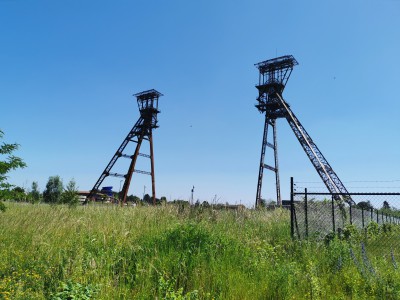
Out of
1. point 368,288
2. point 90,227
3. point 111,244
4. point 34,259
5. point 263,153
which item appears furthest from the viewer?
point 263,153

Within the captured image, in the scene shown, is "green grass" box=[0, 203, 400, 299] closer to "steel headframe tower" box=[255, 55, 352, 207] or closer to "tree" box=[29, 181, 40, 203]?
"tree" box=[29, 181, 40, 203]

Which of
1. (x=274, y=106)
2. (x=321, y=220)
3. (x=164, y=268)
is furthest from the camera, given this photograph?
(x=274, y=106)

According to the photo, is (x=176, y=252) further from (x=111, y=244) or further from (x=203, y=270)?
(x=111, y=244)

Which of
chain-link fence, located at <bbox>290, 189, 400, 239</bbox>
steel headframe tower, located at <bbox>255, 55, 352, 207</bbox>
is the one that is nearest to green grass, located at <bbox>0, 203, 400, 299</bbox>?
chain-link fence, located at <bbox>290, 189, 400, 239</bbox>

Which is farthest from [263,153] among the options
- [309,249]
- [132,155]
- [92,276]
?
[92,276]

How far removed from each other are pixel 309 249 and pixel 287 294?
3213 millimetres

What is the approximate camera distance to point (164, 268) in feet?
15.2

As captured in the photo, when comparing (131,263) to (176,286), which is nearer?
(176,286)

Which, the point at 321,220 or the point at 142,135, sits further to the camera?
the point at 142,135

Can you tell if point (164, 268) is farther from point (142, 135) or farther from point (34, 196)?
point (142, 135)

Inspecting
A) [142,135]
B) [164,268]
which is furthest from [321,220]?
[142,135]

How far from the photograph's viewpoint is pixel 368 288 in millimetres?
4965

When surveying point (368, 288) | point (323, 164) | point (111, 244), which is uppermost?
point (323, 164)

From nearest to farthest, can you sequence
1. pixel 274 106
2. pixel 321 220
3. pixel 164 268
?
pixel 164 268 → pixel 321 220 → pixel 274 106
